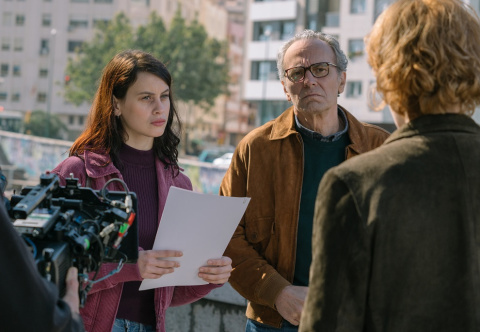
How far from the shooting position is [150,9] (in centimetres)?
7250

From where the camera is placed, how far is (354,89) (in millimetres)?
48000

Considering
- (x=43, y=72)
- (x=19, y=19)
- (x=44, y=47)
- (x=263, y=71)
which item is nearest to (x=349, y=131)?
(x=263, y=71)

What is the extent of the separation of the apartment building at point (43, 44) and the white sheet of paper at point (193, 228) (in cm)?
6830

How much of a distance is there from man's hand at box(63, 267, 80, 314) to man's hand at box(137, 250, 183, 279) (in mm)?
1006

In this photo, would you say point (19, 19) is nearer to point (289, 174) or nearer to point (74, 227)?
point (289, 174)

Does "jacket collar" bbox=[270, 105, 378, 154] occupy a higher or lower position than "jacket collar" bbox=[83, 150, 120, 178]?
higher

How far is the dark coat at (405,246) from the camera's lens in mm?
1939

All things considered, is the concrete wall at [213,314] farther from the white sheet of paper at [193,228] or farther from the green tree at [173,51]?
the green tree at [173,51]

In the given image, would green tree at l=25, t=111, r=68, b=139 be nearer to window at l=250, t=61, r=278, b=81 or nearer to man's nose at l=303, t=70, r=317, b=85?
window at l=250, t=61, r=278, b=81

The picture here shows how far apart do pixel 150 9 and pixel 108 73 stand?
7109 cm

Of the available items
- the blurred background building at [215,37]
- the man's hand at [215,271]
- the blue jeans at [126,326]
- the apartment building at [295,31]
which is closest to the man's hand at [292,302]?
the man's hand at [215,271]

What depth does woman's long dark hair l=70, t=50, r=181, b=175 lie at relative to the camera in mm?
3444

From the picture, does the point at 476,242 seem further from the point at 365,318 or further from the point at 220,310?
the point at 220,310

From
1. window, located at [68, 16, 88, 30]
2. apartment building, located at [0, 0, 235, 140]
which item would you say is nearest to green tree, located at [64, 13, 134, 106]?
apartment building, located at [0, 0, 235, 140]
